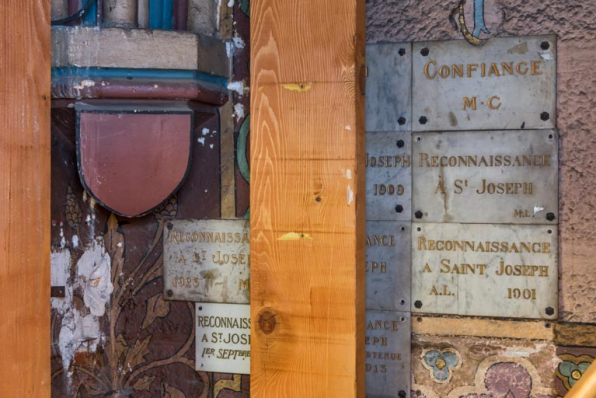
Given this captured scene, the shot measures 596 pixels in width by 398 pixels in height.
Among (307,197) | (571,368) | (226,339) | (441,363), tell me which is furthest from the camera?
(226,339)

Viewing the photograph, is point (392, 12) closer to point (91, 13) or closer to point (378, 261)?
point (378, 261)

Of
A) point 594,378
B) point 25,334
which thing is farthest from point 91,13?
point 594,378

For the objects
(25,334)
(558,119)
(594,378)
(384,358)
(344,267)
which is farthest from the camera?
(384,358)

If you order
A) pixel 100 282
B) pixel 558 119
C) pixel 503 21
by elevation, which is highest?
pixel 503 21

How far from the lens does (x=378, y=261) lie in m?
2.31

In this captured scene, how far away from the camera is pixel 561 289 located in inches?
84.7

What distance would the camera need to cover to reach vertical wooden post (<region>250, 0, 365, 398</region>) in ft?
5.55

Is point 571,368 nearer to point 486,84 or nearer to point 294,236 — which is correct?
point 486,84

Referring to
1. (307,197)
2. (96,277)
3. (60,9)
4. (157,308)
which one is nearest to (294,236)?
(307,197)

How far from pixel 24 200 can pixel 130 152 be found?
41.4 inches

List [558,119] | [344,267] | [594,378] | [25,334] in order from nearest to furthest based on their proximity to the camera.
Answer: [594,378] < [25,334] < [344,267] < [558,119]

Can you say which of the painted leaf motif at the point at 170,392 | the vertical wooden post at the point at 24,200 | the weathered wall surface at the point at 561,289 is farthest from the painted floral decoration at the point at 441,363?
the vertical wooden post at the point at 24,200

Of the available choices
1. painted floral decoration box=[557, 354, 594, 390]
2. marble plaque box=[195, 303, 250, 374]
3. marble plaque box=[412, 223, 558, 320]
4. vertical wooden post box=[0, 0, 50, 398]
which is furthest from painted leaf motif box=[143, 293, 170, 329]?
painted floral decoration box=[557, 354, 594, 390]

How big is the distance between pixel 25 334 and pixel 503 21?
5.43 feet
